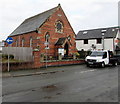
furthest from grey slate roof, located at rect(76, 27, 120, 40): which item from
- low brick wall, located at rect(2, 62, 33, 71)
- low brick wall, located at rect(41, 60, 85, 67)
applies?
low brick wall, located at rect(2, 62, 33, 71)

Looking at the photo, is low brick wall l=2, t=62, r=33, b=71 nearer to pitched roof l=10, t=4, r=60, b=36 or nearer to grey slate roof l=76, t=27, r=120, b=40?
pitched roof l=10, t=4, r=60, b=36

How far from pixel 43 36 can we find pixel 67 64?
28.8 ft

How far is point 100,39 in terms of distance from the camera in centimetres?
3903

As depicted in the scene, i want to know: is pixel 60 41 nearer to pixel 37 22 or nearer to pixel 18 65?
pixel 37 22

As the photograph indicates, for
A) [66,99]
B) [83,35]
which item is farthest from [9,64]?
[83,35]

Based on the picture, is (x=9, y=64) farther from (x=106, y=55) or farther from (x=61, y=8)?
(x=61, y=8)

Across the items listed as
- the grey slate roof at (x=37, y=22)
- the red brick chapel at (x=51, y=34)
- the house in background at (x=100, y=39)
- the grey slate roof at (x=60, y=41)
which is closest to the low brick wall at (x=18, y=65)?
the red brick chapel at (x=51, y=34)

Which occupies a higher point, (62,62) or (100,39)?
(100,39)

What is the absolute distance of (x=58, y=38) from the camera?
A: 2766 cm

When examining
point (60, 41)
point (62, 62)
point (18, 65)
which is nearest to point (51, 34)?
point (60, 41)

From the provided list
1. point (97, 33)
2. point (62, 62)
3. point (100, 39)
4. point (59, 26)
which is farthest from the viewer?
point (97, 33)

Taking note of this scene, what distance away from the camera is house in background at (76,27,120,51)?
3653cm

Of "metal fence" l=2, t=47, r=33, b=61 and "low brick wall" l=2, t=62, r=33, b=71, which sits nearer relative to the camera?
"low brick wall" l=2, t=62, r=33, b=71

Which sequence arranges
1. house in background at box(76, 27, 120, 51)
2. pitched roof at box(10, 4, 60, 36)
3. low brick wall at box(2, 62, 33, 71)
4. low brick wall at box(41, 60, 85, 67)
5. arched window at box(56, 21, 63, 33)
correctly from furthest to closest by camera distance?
1. house in background at box(76, 27, 120, 51)
2. arched window at box(56, 21, 63, 33)
3. pitched roof at box(10, 4, 60, 36)
4. low brick wall at box(41, 60, 85, 67)
5. low brick wall at box(2, 62, 33, 71)
